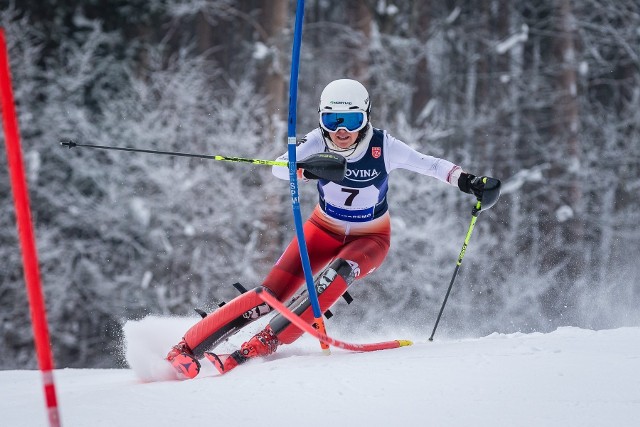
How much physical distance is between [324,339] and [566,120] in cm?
1528

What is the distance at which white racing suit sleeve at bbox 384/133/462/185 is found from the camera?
4.81 meters

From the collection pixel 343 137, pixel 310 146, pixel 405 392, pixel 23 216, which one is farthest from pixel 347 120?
pixel 23 216

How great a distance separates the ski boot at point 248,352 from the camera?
4.36 m

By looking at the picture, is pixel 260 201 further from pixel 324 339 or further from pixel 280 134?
pixel 324 339

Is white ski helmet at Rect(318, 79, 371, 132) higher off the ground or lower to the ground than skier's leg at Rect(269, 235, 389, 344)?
higher

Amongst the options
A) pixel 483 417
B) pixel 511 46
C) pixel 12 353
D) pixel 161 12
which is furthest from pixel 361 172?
pixel 511 46

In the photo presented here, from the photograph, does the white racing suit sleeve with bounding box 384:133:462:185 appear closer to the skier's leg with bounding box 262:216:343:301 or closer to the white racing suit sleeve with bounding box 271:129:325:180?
the white racing suit sleeve with bounding box 271:129:325:180

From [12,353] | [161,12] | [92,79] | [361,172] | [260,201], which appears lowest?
[12,353]

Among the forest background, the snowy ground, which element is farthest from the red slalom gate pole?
the forest background

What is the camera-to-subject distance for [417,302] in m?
16.0

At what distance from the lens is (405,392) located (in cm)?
323

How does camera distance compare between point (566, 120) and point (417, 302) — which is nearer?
point (417, 302)

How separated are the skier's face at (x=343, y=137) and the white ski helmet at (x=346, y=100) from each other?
31 mm

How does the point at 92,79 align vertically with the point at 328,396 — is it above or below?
above
